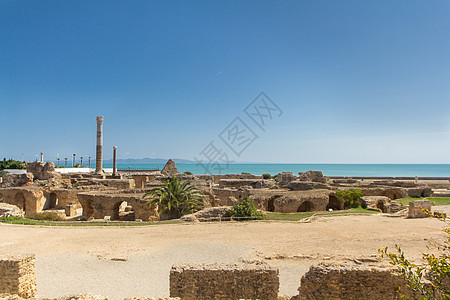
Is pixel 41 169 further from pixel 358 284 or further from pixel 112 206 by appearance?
pixel 358 284

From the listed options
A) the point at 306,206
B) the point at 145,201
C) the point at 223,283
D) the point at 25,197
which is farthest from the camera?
the point at 25,197

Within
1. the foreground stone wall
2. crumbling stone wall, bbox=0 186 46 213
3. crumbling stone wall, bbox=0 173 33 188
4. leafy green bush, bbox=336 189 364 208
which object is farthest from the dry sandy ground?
crumbling stone wall, bbox=0 173 33 188

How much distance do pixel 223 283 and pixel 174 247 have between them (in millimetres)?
6199

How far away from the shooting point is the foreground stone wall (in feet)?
22.5

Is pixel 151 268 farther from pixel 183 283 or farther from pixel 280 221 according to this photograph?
pixel 280 221

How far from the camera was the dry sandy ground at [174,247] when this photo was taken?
938 cm

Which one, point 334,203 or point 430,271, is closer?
point 430,271

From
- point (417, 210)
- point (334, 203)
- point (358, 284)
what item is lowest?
point (334, 203)

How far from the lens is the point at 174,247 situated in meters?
12.6

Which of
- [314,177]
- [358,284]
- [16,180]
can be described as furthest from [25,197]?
[314,177]

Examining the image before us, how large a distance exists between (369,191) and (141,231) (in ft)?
75.2

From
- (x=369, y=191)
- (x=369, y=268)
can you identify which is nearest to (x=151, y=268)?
(x=369, y=268)

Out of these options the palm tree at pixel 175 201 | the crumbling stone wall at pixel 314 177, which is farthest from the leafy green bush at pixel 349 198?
the palm tree at pixel 175 201

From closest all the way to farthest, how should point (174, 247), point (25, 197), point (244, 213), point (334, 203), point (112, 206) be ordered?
point (174, 247), point (244, 213), point (112, 206), point (334, 203), point (25, 197)
